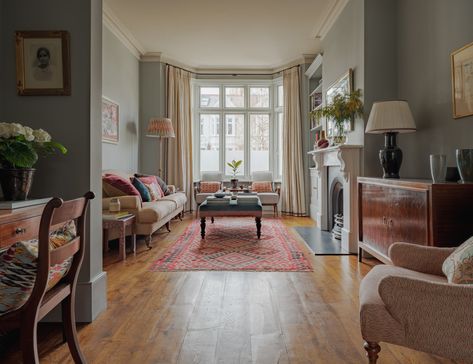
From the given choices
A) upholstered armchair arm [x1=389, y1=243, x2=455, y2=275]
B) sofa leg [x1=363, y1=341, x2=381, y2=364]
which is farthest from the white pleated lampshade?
sofa leg [x1=363, y1=341, x2=381, y2=364]

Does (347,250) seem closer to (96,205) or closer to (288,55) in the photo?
(96,205)

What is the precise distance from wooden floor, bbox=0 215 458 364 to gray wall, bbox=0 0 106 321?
334 millimetres

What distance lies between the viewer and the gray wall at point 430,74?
2.61 metres

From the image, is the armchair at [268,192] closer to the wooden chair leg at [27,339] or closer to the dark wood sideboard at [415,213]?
the dark wood sideboard at [415,213]

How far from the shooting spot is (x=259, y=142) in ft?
24.5

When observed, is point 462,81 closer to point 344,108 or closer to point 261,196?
point 344,108

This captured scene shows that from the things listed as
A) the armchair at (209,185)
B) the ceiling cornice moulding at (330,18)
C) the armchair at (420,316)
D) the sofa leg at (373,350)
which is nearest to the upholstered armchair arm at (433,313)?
the armchair at (420,316)

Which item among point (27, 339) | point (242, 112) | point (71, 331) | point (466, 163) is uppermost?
point (242, 112)

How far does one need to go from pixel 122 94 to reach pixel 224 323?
4.70 m

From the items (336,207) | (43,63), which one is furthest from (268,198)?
(43,63)

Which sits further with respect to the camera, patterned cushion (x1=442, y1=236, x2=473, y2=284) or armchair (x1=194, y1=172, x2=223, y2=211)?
armchair (x1=194, y1=172, x2=223, y2=211)

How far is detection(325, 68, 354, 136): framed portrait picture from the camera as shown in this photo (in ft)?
13.4

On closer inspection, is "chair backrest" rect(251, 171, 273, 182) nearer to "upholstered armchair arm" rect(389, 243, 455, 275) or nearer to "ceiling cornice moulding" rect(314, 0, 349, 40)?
"ceiling cornice moulding" rect(314, 0, 349, 40)

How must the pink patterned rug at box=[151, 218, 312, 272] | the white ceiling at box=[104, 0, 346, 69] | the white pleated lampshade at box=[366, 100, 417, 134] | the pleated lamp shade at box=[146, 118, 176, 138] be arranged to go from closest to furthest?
the white pleated lampshade at box=[366, 100, 417, 134]
the pink patterned rug at box=[151, 218, 312, 272]
the white ceiling at box=[104, 0, 346, 69]
the pleated lamp shade at box=[146, 118, 176, 138]
